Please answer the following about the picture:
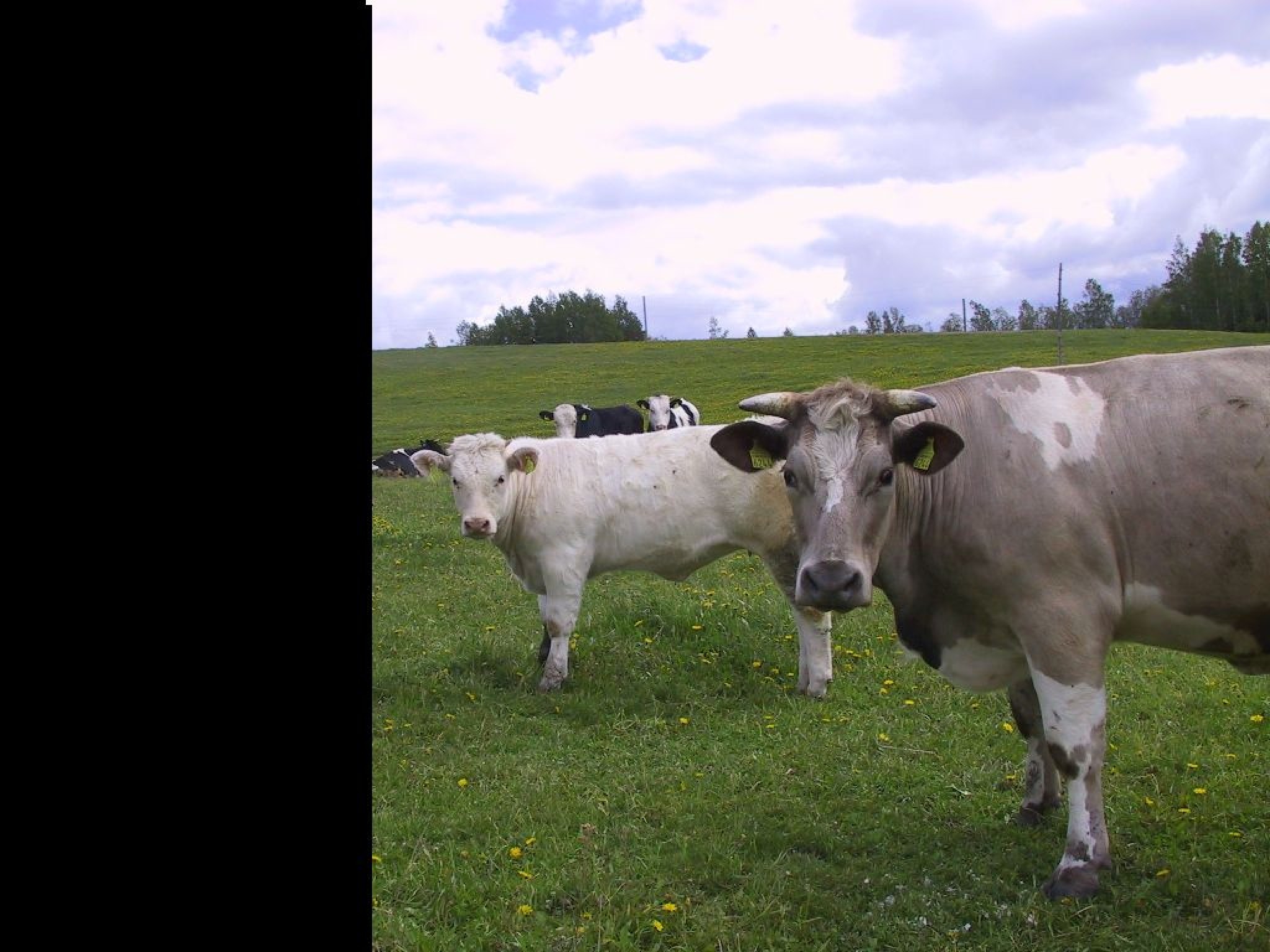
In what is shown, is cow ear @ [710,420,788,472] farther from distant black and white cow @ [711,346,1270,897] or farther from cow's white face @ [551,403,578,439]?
cow's white face @ [551,403,578,439]

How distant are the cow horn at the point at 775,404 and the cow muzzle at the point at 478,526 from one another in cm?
400

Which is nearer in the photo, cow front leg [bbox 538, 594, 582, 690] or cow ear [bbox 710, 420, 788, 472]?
cow ear [bbox 710, 420, 788, 472]

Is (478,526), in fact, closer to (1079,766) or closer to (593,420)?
(1079,766)

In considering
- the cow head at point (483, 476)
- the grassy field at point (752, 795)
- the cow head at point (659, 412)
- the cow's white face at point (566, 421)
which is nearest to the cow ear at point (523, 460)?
the cow head at point (483, 476)

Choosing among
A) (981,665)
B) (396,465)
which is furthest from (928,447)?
(396,465)

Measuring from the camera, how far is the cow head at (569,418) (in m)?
23.9

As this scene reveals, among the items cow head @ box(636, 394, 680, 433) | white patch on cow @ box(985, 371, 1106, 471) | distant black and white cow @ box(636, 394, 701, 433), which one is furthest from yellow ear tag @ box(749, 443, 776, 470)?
cow head @ box(636, 394, 680, 433)

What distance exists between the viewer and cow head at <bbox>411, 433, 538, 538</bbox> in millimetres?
9094

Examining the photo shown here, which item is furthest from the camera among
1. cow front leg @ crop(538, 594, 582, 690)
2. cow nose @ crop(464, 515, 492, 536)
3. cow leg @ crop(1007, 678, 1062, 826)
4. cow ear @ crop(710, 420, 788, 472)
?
cow nose @ crop(464, 515, 492, 536)

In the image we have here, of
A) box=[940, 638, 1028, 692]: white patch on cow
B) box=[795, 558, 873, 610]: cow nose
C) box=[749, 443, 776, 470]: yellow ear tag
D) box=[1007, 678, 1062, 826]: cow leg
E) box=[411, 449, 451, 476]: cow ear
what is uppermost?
box=[749, 443, 776, 470]: yellow ear tag

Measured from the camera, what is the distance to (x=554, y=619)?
8.98 m

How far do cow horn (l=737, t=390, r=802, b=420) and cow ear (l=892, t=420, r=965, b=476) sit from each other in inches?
20.2
